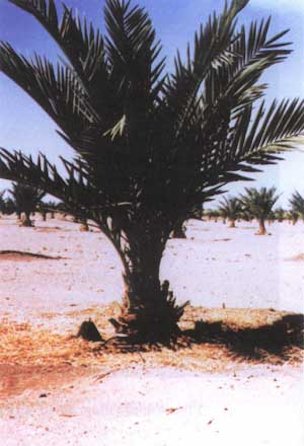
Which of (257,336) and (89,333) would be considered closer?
(89,333)

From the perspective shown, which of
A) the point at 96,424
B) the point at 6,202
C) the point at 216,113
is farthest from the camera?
the point at 6,202

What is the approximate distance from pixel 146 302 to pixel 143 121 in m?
1.60

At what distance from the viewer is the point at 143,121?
4520 millimetres

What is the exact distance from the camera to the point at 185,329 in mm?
5352

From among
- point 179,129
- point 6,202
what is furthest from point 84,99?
Answer: point 6,202

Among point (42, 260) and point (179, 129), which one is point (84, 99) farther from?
point (42, 260)

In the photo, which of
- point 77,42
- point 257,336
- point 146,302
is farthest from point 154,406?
point 77,42

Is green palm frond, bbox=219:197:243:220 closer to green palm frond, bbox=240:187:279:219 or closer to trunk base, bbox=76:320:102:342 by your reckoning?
green palm frond, bbox=240:187:279:219

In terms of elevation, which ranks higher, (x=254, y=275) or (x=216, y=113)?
(x=216, y=113)

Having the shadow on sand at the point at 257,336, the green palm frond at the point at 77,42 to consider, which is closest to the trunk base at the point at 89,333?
the shadow on sand at the point at 257,336

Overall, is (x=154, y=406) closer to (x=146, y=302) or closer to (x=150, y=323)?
(x=150, y=323)

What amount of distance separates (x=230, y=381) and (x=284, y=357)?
74 cm

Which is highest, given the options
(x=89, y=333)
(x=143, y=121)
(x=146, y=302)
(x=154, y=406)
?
(x=143, y=121)

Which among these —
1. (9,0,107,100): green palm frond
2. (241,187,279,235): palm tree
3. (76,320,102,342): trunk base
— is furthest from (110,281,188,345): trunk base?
(241,187,279,235): palm tree
